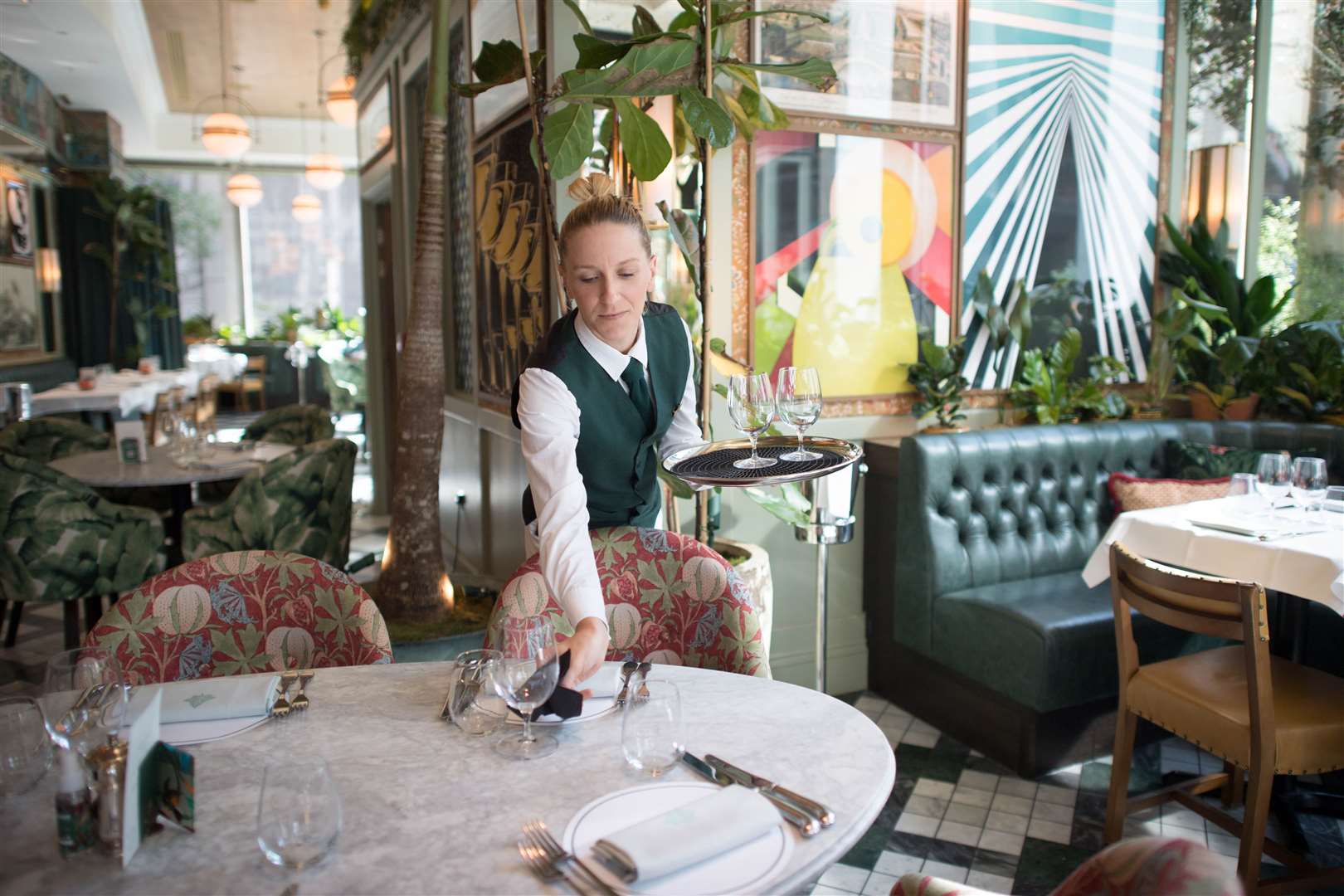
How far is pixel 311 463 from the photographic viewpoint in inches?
136

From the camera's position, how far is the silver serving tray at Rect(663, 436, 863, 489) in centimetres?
140

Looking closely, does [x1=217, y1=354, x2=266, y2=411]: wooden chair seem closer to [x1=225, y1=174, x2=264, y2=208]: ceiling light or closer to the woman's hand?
[x1=225, y1=174, x2=264, y2=208]: ceiling light

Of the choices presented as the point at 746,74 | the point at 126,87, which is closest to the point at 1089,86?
the point at 746,74

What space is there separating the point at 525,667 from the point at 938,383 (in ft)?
9.27

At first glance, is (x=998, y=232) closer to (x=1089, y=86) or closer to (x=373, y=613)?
(x=1089, y=86)

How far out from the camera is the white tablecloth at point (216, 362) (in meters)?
11.2

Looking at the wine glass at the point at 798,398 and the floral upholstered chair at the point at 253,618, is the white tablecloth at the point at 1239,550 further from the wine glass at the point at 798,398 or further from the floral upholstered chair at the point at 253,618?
the floral upholstered chair at the point at 253,618

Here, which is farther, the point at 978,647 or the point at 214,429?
the point at 214,429

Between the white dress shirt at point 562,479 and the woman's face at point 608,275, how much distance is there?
10 centimetres

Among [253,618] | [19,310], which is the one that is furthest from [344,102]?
[253,618]

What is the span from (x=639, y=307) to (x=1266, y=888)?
196cm

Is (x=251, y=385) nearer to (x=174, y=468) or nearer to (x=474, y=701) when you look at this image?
(x=174, y=468)

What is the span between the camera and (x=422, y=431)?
324 cm

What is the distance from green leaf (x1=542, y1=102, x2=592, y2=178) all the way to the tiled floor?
1841 millimetres
